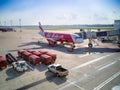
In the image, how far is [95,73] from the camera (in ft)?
87.1

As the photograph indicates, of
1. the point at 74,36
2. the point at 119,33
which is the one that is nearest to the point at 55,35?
the point at 74,36

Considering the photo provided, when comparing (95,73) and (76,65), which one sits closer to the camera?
(95,73)

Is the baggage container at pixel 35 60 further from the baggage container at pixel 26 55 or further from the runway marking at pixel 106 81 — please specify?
the runway marking at pixel 106 81

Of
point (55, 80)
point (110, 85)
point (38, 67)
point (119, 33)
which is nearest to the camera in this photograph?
point (110, 85)

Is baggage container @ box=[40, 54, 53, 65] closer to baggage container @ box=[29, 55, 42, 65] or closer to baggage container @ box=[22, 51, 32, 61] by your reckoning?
baggage container @ box=[29, 55, 42, 65]

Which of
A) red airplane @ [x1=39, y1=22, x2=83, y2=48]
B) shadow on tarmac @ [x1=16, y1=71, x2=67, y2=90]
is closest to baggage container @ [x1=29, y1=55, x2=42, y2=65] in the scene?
shadow on tarmac @ [x1=16, y1=71, x2=67, y2=90]

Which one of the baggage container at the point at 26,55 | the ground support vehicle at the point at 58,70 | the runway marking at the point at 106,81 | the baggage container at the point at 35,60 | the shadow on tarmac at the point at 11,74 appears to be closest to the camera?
the runway marking at the point at 106,81

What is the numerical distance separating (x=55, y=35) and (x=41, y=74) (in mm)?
33763

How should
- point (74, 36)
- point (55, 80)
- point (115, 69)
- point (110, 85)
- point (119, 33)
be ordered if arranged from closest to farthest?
point (110, 85), point (55, 80), point (115, 69), point (74, 36), point (119, 33)

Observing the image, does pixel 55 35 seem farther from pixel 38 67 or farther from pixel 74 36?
pixel 38 67

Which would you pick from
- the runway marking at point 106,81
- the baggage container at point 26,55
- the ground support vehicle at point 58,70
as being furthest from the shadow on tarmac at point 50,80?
the baggage container at point 26,55

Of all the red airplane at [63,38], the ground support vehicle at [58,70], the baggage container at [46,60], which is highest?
the red airplane at [63,38]

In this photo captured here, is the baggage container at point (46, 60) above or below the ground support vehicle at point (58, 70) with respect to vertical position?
above

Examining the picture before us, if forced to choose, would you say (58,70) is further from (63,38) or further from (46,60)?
(63,38)
